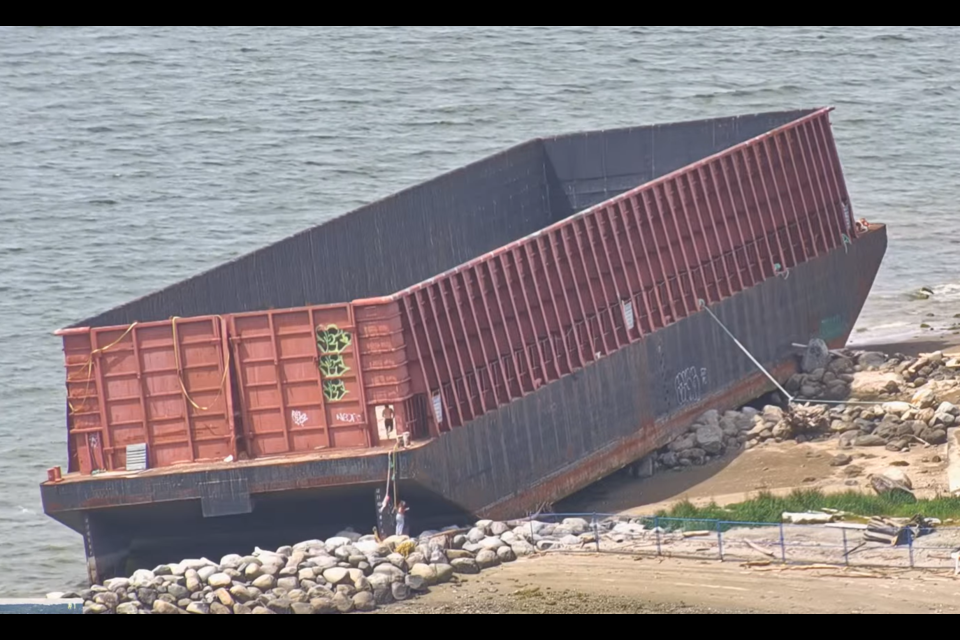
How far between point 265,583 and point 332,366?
4218 millimetres

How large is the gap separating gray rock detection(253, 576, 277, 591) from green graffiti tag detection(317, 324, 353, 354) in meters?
4.24

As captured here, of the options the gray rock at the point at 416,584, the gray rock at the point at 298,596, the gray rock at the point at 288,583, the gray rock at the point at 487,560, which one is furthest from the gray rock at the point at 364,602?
the gray rock at the point at 487,560

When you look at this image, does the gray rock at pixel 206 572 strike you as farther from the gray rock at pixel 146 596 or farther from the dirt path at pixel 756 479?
the dirt path at pixel 756 479

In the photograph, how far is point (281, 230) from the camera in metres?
63.5

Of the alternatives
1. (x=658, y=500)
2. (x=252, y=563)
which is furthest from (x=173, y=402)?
(x=658, y=500)

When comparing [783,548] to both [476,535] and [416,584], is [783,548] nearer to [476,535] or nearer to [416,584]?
[476,535]

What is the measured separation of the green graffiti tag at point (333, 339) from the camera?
32719 mm

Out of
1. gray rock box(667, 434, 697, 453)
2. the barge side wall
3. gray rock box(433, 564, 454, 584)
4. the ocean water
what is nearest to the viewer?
gray rock box(433, 564, 454, 584)

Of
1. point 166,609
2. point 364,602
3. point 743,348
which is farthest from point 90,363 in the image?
point 743,348

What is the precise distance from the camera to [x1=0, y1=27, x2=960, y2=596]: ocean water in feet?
193

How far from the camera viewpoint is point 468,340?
35625 mm

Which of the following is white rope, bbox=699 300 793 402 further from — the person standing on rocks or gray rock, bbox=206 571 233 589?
gray rock, bbox=206 571 233 589

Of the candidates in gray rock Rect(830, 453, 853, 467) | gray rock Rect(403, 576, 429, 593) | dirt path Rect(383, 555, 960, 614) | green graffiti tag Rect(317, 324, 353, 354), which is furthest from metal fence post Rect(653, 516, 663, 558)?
green graffiti tag Rect(317, 324, 353, 354)

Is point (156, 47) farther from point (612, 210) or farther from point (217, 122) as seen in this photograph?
point (612, 210)
